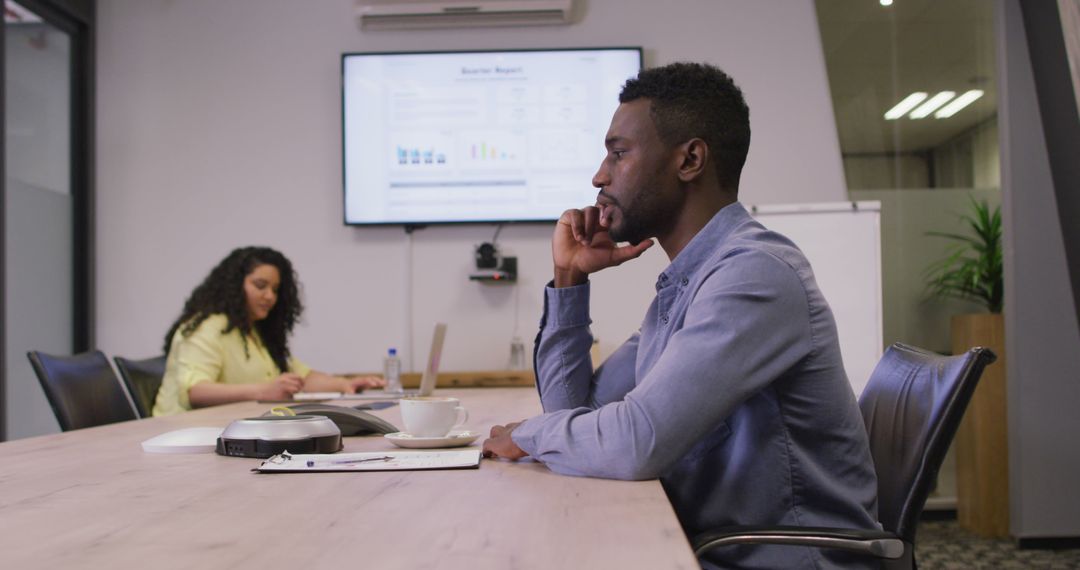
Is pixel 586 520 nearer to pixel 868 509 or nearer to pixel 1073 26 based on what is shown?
pixel 868 509

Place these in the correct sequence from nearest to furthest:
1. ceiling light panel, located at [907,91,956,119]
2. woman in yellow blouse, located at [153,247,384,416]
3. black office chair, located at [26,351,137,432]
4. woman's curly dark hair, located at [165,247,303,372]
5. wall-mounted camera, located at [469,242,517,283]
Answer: black office chair, located at [26,351,137,432] → woman in yellow blouse, located at [153,247,384,416] → woman's curly dark hair, located at [165,247,303,372] → ceiling light panel, located at [907,91,956,119] → wall-mounted camera, located at [469,242,517,283]

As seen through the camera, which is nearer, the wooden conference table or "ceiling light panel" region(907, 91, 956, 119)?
the wooden conference table

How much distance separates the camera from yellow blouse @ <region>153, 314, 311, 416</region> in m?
3.13

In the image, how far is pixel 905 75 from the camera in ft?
14.7

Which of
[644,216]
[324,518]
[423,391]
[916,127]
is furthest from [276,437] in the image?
[916,127]

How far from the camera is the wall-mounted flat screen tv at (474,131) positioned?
4523 millimetres

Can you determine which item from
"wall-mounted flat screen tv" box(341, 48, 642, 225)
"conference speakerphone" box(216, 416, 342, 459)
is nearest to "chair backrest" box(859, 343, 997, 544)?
"conference speakerphone" box(216, 416, 342, 459)

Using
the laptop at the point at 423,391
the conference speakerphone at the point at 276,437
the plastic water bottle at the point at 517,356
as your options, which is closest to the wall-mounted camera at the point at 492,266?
the plastic water bottle at the point at 517,356

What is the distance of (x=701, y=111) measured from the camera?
1.54 meters

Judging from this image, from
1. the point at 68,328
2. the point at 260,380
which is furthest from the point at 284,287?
the point at 68,328

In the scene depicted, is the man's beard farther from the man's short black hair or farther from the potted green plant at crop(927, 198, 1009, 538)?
the potted green plant at crop(927, 198, 1009, 538)

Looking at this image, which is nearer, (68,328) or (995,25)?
(995,25)

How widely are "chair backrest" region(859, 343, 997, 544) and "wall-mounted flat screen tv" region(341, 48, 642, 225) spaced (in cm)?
299

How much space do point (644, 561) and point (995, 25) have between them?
3.96 meters
